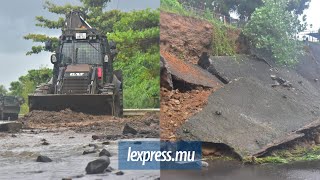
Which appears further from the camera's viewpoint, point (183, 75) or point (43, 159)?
point (183, 75)

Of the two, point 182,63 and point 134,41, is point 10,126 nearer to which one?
point 134,41

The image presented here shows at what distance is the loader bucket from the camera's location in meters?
4.12

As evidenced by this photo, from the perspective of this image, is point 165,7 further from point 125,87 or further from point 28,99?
point 28,99

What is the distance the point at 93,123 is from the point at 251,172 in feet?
10.9

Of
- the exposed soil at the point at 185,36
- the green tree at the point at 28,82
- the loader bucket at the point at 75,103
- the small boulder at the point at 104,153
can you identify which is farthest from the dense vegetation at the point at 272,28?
the small boulder at the point at 104,153

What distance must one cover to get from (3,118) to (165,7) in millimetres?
8358

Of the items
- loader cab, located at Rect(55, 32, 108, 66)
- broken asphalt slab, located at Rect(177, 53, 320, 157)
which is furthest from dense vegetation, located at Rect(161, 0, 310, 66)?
loader cab, located at Rect(55, 32, 108, 66)

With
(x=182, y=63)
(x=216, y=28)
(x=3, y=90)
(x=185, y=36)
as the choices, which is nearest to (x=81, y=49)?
(x=3, y=90)

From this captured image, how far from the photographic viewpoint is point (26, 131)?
11.8 ft

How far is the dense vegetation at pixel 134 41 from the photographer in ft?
13.4

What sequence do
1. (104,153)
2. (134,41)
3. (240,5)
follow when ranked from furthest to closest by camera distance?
1. (240,5)
2. (134,41)
3. (104,153)

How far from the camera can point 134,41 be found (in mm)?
4547

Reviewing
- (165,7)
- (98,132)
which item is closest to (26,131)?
(98,132)

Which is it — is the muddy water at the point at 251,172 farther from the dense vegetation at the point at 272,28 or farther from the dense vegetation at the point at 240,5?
the dense vegetation at the point at 240,5
